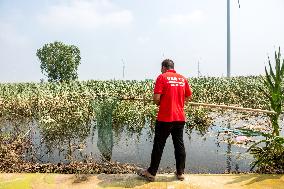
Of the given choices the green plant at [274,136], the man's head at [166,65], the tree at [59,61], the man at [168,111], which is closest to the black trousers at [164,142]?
the man at [168,111]

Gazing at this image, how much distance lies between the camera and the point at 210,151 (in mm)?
11078

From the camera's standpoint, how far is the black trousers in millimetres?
6266

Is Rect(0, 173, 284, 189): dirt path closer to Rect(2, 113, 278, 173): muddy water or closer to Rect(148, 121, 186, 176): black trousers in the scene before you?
Rect(148, 121, 186, 176): black trousers

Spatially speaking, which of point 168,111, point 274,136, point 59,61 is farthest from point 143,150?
point 59,61

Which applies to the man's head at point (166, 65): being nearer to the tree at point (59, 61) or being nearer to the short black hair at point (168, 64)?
the short black hair at point (168, 64)

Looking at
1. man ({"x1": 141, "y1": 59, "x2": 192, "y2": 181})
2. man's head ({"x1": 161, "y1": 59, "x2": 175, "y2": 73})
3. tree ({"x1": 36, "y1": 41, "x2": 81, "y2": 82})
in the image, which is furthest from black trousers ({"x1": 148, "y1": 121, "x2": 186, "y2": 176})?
tree ({"x1": 36, "y1": 41, "x2": 81, "y2": 82})

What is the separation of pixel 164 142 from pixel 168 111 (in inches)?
20.6

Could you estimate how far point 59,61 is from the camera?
6944 cm

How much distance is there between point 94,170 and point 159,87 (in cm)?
251

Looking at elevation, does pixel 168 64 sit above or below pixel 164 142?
above

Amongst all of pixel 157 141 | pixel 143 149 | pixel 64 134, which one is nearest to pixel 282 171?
pixel 157 141

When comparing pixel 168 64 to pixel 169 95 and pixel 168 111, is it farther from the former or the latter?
pixel 168 111

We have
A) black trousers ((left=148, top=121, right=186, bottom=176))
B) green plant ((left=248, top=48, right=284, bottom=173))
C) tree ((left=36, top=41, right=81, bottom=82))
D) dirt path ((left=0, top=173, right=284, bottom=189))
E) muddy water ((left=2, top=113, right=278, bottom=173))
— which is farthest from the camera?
tree ((left=36, top=41, right=81, bottom=82))

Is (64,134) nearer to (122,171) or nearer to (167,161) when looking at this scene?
(167,161)
